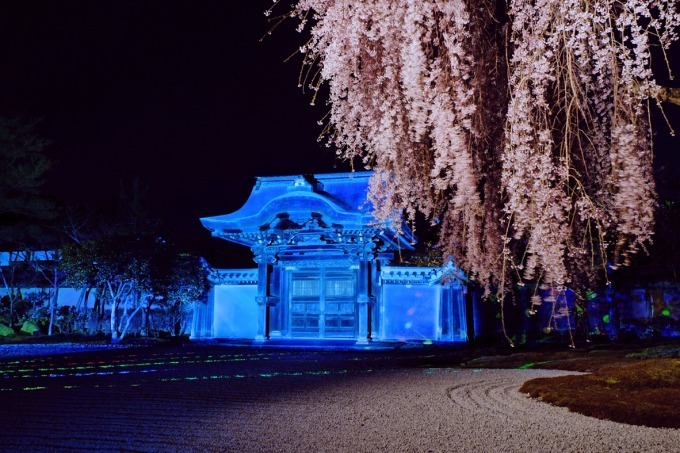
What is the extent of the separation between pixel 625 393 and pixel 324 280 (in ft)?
41.0

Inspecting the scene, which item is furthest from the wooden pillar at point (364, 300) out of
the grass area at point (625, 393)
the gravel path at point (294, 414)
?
the grass area at point (625, 393)

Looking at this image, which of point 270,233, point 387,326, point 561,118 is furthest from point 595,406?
point 270,233

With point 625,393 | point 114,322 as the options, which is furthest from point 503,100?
point 114,322

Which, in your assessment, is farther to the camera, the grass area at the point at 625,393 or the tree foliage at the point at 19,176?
the tree foliage at the point at 19,176

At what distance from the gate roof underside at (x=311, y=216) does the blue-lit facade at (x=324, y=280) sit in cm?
3

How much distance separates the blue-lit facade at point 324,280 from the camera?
17000 mm

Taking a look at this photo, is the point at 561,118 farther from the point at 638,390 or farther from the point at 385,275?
the point at 385,275

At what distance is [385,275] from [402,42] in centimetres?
1328

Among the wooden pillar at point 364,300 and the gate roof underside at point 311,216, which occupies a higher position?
the gate roof underside at point 311,216

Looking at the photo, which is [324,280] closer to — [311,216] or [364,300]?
[364,300]

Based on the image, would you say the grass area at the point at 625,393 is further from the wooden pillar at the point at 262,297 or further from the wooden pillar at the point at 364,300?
the wooden pillar at the point at 262,297

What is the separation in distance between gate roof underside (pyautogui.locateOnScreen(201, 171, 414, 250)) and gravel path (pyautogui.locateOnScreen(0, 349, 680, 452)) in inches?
284

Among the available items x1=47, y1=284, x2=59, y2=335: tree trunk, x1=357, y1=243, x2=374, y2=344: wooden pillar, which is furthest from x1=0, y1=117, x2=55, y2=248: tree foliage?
x1=357, y1=243, x2=374, y2=344: wooden pillar

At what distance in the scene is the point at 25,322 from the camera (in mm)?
21922
